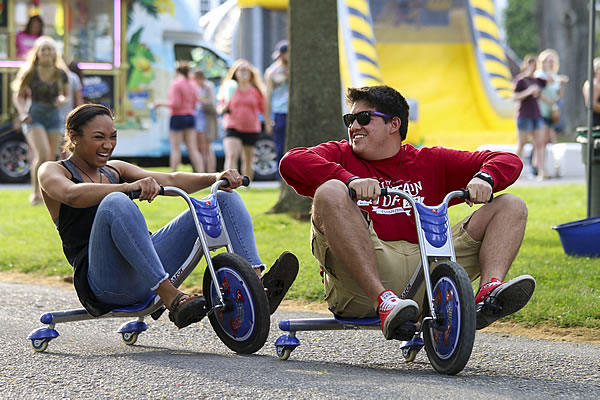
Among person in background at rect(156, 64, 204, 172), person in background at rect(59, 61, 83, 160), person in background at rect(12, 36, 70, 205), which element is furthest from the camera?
person in background at rect(156, 64, 204, 172)

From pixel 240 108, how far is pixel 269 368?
9.82 metres

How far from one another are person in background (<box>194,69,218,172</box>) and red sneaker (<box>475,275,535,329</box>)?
1149cm

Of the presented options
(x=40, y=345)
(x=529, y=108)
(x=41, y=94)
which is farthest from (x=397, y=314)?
(x=529, y=108)

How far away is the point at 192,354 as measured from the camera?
492cm

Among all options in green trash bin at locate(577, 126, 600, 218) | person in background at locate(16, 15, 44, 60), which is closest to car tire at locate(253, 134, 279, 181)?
person in background at locate(16, 15, 44, 60)

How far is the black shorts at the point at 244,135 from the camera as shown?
14203 millimetres

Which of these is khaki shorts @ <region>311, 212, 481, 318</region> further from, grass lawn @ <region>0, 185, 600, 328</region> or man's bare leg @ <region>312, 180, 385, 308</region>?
grass lawn @ <region>0, 185, 600, 328</region>

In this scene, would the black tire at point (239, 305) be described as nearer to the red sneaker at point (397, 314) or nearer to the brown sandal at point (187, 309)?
the brown sandal at point (187, 309)

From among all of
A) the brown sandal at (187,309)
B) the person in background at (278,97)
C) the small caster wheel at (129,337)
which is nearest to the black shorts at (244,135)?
the person in background at (278,97)

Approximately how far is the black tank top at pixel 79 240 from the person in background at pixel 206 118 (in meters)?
10.6

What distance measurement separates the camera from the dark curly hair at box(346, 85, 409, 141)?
4926 mm

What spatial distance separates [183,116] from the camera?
15.2 meters

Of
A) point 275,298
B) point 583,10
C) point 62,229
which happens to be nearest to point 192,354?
point 275,298

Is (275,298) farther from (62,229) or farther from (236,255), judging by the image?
(62,229)
